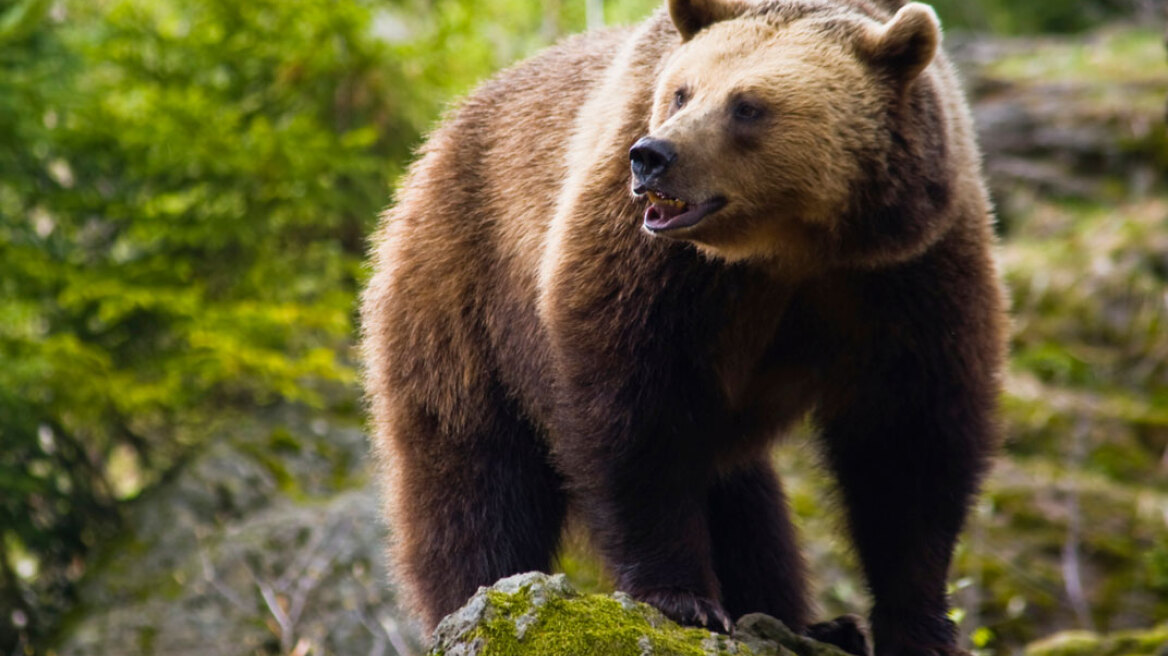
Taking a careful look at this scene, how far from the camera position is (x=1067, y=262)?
35.8 ft

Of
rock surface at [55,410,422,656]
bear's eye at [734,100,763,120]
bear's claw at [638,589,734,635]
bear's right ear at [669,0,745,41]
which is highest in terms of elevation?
bear's right ear at [669,0,745,41]

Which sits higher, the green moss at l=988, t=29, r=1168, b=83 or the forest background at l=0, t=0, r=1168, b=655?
the forest background at l=0, t=0, r=1168, b=655

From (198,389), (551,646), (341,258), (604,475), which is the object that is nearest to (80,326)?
(198,389)

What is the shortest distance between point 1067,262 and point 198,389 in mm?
6740

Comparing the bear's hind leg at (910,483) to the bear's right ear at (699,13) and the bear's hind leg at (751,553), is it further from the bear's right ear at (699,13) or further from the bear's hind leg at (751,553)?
the bear's right ear at (699,13)

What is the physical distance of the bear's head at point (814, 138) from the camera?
167 inches

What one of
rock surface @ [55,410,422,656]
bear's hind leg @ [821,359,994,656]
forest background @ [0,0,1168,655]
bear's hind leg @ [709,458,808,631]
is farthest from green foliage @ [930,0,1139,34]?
bear's hind leg @ [821,359,994,656]

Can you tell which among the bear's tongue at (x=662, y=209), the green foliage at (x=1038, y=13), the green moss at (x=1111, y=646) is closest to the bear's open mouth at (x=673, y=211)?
the bear's tongue at (x=662, y=209)

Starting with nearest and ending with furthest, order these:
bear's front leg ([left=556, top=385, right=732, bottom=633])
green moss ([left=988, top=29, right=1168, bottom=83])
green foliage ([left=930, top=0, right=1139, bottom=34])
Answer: bear's front leg ([left=556, top=385, right=732, bottom=633])
green moss ([left=988, top=29, right=1168, bottom=83])
green foliage ([left=930, top=0, right=1139, bottom=34])

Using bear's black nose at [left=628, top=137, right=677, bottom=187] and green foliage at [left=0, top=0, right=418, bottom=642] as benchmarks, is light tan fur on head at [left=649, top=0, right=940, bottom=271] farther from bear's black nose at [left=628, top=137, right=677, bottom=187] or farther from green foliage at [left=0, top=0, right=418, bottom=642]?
green foliage at [left=0, top=0, right=418, bottom=642]

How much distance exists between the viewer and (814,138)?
430cm

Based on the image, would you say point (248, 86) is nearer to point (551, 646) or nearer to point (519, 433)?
point (519, 433)

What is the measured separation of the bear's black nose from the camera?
402cm

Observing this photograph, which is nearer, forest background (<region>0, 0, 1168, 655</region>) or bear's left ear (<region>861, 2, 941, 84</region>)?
bear's left ear (<region>861, 2, 941, 84</region>)
